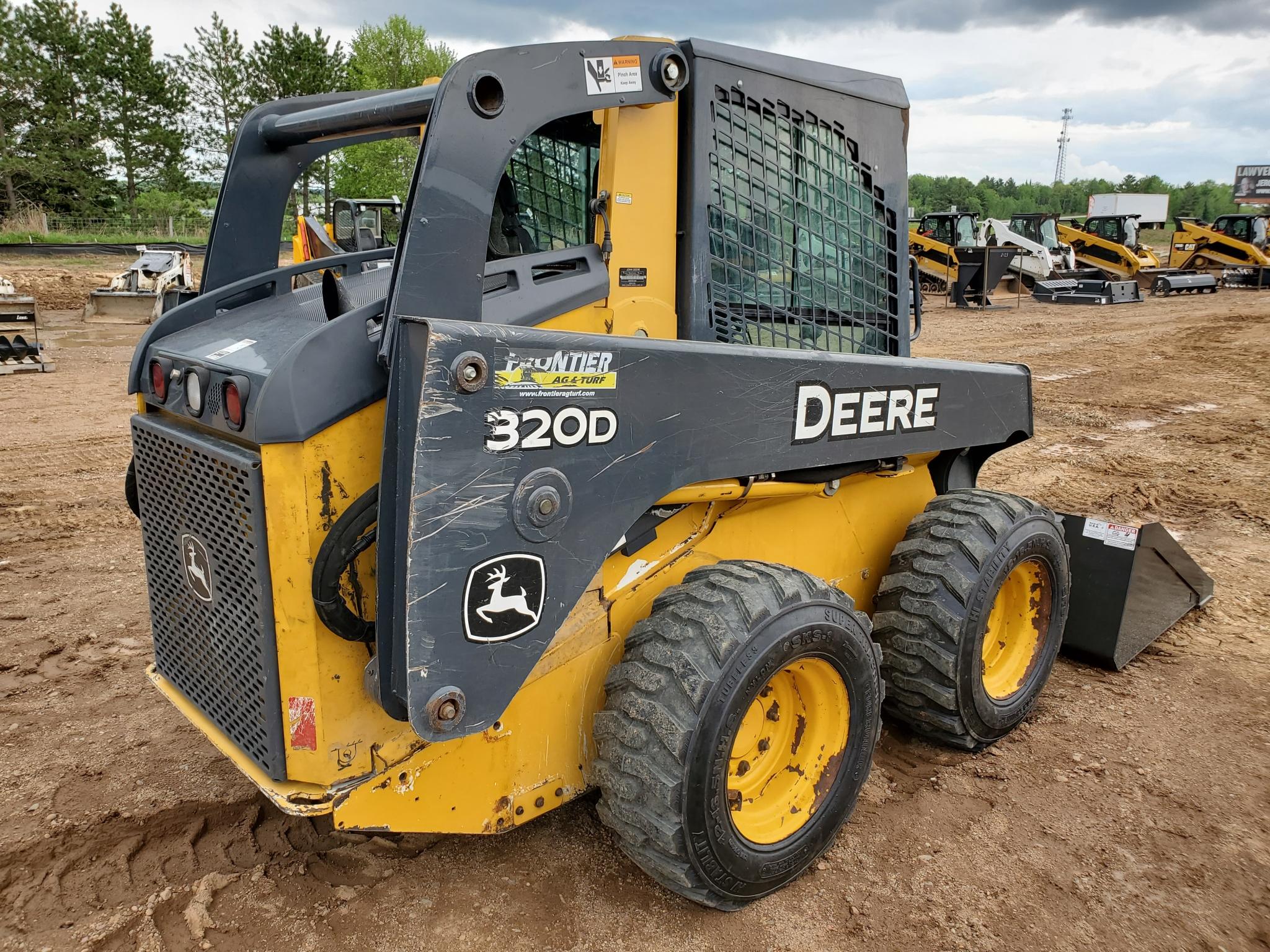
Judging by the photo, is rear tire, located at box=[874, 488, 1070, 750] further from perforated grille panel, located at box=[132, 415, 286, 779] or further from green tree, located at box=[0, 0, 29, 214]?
green tree, located at box=[0, 0, 29, 214]

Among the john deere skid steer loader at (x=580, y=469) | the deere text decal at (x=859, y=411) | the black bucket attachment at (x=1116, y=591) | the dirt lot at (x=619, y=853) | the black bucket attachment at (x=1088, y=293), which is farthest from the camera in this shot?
the black bucket attachment at (x=1088, y=293)

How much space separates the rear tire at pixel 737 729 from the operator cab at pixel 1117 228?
28.1 m

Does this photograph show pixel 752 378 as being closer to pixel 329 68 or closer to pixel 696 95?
pixel 696 95

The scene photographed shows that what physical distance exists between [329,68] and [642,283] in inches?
1905

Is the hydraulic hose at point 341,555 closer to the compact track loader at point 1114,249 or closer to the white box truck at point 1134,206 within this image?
the compact track loader at point 1114,249

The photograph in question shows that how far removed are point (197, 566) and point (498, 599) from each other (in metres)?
0.95

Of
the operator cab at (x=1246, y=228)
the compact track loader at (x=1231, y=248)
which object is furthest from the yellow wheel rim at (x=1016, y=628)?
the operator cab at (x=1246, y=228)

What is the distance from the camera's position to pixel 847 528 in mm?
3520

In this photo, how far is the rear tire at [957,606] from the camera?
131 inches

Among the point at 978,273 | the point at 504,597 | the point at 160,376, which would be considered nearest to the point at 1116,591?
the point at 504,597

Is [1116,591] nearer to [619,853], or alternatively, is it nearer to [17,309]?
[619,853]

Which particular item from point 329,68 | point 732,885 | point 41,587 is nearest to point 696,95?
point 732,885

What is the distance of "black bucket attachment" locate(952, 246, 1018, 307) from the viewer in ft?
72.8

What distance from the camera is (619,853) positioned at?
2959 mm
